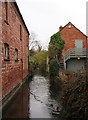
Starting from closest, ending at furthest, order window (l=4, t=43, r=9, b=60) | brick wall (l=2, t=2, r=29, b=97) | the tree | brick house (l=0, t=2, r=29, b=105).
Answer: brick house (l=0, t=2, r=29, b=105), brick wall (l=2, t=2, r=29, b=97), window (l=4, t=43, r=9, b=60), the tree

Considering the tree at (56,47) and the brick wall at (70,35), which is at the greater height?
the brick wall at (70,35)

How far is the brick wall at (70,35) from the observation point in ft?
79.7

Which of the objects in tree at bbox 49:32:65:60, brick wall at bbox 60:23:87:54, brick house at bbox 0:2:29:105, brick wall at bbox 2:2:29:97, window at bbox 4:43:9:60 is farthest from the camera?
brick wall at bbox 60:23:87:54

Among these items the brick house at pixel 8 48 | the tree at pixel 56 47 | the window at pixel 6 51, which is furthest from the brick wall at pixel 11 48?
the tree at pixel 56 47

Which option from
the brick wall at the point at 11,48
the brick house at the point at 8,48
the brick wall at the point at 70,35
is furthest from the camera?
the brick wall at the point at 70,35

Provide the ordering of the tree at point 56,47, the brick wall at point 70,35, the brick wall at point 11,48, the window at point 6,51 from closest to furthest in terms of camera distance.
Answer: the brick wall at point 11,48 → the window at point 6,51 → the tree at point 56,47 → the brick wall at point 70,35

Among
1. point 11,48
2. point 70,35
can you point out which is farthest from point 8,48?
point 70,35

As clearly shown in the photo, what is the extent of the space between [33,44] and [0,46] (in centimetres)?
3965

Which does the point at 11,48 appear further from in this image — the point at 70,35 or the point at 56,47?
the point at 70,35

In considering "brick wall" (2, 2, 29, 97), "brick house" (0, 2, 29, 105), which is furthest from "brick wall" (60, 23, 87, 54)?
"brick house" (0, 2, 29, 105)

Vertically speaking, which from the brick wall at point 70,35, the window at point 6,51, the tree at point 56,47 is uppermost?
the brick wall at point 70,35

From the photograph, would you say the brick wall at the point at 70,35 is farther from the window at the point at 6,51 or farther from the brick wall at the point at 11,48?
the window at the point at 6,51

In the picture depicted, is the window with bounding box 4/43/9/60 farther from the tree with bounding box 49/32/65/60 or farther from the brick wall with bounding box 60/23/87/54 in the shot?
the brick wall with bounding box 60/23/87/54

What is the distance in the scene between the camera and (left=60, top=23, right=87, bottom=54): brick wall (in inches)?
957
